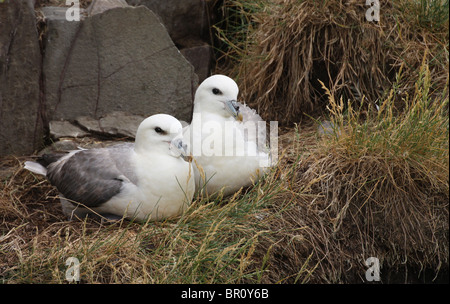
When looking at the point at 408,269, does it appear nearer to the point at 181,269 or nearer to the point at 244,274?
the point at 244,274

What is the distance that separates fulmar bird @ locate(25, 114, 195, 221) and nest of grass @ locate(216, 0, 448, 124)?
5.49 feet

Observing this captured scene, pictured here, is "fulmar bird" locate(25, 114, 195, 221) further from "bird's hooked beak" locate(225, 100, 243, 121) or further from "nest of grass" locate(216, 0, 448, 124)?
"nest of grass" locate(216, 0, 448, 124)

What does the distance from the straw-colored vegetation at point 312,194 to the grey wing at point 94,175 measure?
0.19 metres

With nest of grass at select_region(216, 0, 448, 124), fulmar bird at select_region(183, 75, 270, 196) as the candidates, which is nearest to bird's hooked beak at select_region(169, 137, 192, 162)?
fulmar bird at select_region(183, 75, 270, 196)

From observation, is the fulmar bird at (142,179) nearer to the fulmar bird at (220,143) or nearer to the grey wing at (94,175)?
the grey wing at (94,175)

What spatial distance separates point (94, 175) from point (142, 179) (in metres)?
0.32

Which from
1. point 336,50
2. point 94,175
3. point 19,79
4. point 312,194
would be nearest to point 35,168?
point 94,175

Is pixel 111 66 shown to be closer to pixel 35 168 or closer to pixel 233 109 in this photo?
pixel 35 168

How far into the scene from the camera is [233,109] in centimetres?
426

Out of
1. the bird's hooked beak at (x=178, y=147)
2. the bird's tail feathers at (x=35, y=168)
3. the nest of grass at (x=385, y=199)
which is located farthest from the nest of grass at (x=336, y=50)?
the bird's tail feathers at (x=35, y=168)

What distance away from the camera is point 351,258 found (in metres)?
4.34

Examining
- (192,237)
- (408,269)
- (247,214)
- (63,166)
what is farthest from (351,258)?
(63,166)

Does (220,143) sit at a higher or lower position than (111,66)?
lower
